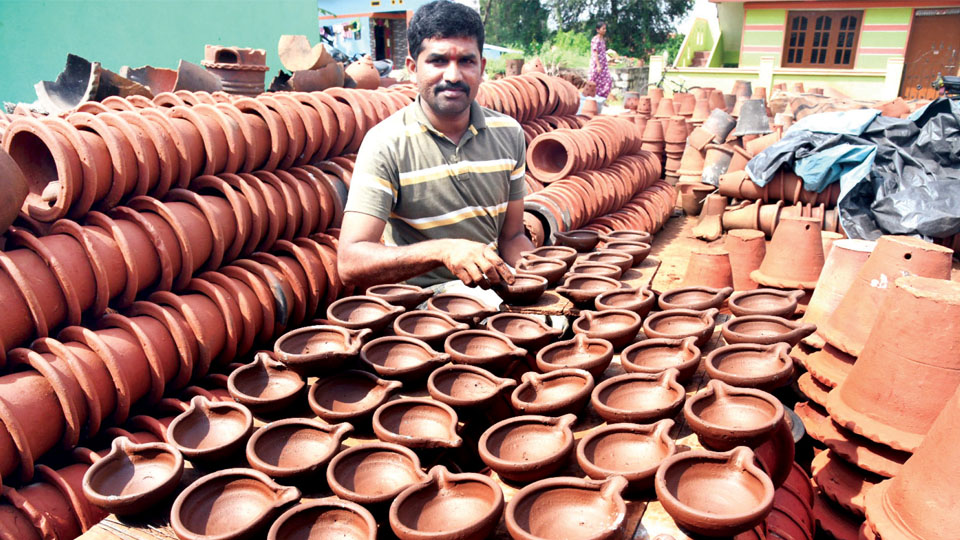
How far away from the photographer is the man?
258 centimetres

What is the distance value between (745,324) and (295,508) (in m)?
1.48

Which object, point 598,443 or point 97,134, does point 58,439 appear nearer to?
point 97,134

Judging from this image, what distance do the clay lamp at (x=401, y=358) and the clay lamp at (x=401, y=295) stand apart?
0.25m

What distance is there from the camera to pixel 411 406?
162 cm

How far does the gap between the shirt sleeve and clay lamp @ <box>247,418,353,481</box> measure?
124cm

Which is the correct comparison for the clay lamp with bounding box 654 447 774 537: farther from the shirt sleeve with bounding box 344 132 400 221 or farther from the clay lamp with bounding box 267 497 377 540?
the shirt sleeve with bounding box 344 132 400 221

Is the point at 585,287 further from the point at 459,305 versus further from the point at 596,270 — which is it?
the point at 459,305

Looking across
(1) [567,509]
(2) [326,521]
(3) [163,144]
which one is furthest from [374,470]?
(3) [163,144]

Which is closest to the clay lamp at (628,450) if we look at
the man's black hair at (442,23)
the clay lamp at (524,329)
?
the clay lamp at (524,329)

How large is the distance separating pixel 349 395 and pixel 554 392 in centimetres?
57

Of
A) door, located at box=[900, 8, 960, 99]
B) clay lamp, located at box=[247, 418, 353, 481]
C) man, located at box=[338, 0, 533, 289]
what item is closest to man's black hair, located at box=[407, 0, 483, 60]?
man, located at box=[338, 0, 533, 289]

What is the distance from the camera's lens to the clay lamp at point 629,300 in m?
2.14

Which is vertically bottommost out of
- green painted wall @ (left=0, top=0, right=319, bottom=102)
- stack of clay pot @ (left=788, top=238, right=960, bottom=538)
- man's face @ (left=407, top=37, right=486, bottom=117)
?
stack of clay pot @ (left=788, top=238, right=960, bottom=538)

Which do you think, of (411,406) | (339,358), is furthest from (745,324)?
(339,358)
